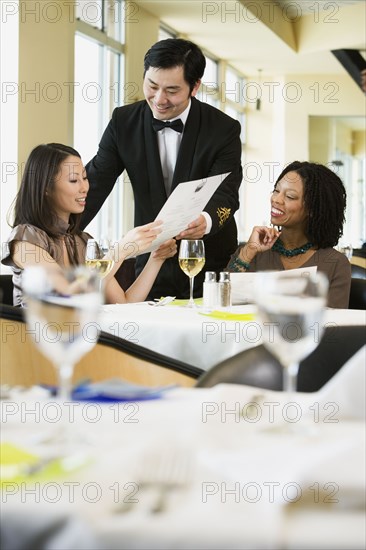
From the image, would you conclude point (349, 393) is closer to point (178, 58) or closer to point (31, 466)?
point (31, 466)

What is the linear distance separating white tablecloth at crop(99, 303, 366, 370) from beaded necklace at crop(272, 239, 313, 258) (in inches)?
35.4

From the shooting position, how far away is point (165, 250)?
3.29 meters

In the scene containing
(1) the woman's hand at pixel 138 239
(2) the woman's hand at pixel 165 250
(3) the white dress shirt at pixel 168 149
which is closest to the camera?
(1) the woman's hand at pixel 138 239

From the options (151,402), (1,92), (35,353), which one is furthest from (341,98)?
(151,402)

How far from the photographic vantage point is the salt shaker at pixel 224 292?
9.12 ft

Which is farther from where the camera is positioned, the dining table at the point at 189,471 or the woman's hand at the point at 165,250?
the woman's hand at the point at 165,250

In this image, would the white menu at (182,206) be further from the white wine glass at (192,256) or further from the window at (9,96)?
the window at (9,96)

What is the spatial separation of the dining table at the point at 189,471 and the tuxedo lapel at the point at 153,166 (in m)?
2.81

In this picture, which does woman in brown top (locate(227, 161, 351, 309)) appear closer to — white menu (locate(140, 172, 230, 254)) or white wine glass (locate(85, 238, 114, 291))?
white menu (locate(140, 172, 230, 254))

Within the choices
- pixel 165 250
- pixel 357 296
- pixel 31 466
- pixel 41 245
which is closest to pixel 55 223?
pixel 41 245

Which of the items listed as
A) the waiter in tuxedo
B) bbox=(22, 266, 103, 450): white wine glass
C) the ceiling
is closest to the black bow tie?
the waiter in tuxedo

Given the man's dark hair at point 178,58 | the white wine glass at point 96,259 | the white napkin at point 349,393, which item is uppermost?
the man's dark hair at point 178,58

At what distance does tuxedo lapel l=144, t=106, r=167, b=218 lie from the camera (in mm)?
3857

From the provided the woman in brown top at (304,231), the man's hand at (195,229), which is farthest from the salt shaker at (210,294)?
Result: the woman in brown top at (304,231)
